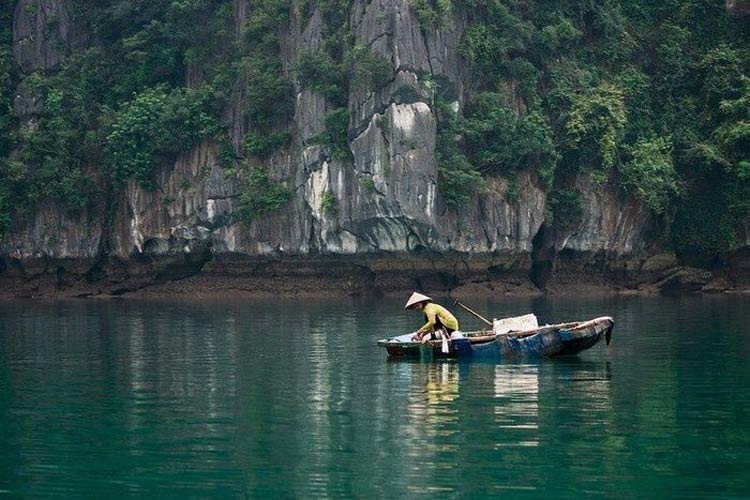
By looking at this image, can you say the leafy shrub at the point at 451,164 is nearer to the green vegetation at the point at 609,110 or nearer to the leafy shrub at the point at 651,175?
the green vegetation at the point at 609,110

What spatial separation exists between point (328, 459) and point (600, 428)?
3.45 metres

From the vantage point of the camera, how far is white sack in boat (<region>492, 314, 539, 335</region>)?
973 inches

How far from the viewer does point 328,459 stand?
1558 cm

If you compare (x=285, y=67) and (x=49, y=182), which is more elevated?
(x=285, y=67)

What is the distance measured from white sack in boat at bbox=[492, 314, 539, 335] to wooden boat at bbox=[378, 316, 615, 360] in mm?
466

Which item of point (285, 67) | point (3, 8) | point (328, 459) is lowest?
point (328, 459)

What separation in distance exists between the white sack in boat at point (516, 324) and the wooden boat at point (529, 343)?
18.4 inches

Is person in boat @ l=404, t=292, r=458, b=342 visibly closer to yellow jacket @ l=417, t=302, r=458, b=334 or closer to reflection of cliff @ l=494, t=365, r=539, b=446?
yellow jacket @ l=417, t=302, r=458, b=334

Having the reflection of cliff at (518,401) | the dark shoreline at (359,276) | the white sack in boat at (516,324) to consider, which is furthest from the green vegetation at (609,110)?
the reflection of cliff at (518,401)

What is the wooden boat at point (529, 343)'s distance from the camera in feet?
78.5

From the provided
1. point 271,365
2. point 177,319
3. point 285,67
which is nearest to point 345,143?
point 285,67

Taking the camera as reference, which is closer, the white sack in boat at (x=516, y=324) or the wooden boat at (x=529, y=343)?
the wooden boat at (x=529, y=343)

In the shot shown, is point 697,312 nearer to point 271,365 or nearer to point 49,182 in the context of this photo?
point 271,365

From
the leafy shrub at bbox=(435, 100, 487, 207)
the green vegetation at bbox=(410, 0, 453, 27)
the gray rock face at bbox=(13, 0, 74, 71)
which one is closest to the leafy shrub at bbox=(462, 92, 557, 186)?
the leafy shrub at bbox=(435, 100, 487, 207)
